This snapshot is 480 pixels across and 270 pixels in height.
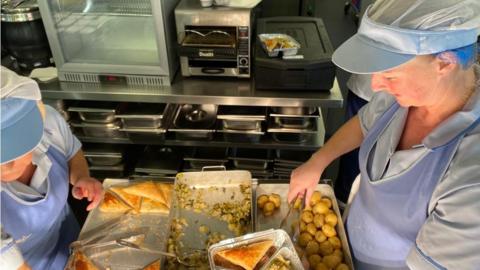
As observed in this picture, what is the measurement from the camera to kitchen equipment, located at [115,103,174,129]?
180 centimetres

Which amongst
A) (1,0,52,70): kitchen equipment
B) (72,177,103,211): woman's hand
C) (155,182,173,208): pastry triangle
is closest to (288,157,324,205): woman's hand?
(155,182,173,208): pastry triangle

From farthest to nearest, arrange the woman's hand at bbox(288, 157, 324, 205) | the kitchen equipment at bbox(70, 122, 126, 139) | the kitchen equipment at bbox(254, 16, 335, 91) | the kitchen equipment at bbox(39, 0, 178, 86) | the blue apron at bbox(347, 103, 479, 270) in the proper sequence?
1. the kitchen equipment at bbox(70, 122, 126, 139)
2. the kitchen equipment at bbox(39, 0, 178, 86)
3. the kitchen equipment at bbox(254, 16, 335, 91)
4. the woman's hand at bbox(288, 157, 324, 205)
5. the blue apron at bbox(347, 103, 479, 270)

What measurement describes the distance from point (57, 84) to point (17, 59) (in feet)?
0.89

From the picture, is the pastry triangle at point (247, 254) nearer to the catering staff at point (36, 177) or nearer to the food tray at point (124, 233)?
the food tray at point (124, 233)

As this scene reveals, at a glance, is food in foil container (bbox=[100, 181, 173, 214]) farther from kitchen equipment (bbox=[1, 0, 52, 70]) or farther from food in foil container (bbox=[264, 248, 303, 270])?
kitchen equipment (bbox=[1, 0, 52, 70])

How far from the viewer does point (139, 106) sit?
188 cm

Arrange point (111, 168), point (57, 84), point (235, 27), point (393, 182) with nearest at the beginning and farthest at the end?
point (393, 182) → point (235, 27) → point (57, 84) → point (111, 168)

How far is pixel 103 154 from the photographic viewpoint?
1985 mm

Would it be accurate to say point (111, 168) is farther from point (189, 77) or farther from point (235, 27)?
point (235, 27)

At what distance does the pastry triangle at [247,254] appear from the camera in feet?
3.22

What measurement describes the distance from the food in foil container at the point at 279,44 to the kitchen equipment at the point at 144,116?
0.60 metres

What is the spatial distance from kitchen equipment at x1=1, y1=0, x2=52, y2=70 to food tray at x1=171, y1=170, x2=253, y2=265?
3.50 feet

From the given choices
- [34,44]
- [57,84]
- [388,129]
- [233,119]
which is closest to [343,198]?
[233,119]

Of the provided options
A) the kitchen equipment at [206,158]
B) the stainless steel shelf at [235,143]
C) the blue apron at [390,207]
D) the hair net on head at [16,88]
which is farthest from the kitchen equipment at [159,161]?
the hair net on head at [16,88]
